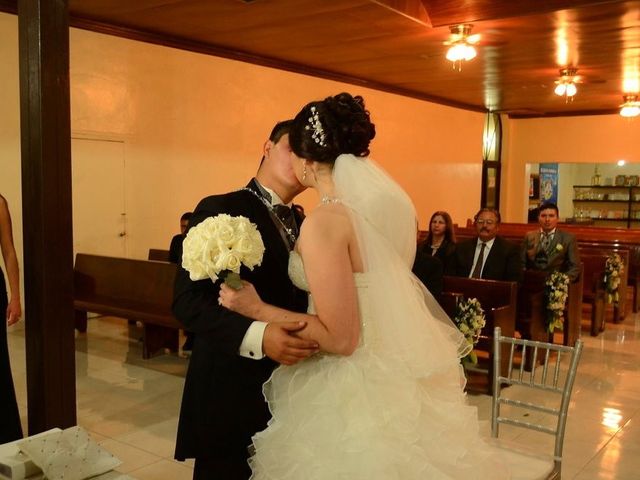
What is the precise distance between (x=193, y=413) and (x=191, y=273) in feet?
1.45

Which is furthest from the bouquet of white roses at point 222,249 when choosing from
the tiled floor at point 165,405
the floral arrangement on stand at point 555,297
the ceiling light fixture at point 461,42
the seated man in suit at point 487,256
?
the ceiling light fixture at point 461,42

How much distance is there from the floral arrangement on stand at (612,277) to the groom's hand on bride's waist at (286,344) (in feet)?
21.6

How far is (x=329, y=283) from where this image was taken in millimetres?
1677

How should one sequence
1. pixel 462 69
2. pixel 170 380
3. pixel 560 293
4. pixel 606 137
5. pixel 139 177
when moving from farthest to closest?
pixel 606 137, pixel 462 69, pixel 139 177, pixel 560 293, pixel 170 380

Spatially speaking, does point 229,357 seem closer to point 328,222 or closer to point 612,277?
point 328,222

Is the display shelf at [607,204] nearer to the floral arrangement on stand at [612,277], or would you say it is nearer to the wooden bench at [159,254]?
the floral arrangement on stand at [612,277]

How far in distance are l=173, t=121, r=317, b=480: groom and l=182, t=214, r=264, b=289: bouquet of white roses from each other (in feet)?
0.41

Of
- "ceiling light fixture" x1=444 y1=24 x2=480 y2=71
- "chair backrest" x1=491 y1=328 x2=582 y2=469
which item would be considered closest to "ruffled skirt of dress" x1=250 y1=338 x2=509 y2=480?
"chair backrest" x1=491 y1=328 x2=582 y2=469

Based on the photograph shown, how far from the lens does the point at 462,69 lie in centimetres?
988

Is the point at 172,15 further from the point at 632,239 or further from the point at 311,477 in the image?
the point at 632,239

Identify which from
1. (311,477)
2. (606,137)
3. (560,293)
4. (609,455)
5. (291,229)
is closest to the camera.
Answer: (311,477)

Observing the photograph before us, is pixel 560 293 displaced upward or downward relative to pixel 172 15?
downward

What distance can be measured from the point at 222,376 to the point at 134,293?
164 inches

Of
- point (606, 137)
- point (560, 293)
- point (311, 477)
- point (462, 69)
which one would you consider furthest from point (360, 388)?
point (606, 137)
